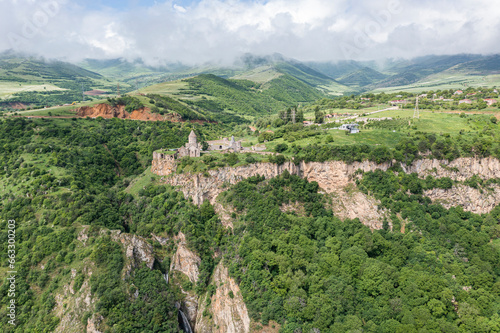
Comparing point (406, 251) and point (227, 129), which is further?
point (227, 129)

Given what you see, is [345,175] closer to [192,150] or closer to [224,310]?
[224,310]

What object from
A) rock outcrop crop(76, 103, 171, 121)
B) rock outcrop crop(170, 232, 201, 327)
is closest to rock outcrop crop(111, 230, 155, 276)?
rock outcrop crop(170, 232, 201, 327)

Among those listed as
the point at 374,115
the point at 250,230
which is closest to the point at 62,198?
the point at 250,230

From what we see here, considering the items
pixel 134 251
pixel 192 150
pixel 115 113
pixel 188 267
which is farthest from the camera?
pixel 115 113

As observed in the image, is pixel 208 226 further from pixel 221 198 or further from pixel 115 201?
pixel 115 201

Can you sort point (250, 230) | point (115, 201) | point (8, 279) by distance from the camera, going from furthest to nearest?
point (115, 201), point (250, 230), point (8, 279)

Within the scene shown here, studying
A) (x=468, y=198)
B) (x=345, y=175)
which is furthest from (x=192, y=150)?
(x=468, y=198)

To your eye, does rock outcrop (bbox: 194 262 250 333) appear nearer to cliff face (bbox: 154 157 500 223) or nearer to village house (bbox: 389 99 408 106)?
cliff face (bbox: 154 157 500 223)

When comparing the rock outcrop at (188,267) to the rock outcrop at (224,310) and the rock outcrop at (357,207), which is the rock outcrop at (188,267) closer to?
the rock outcrop at (224,310)
